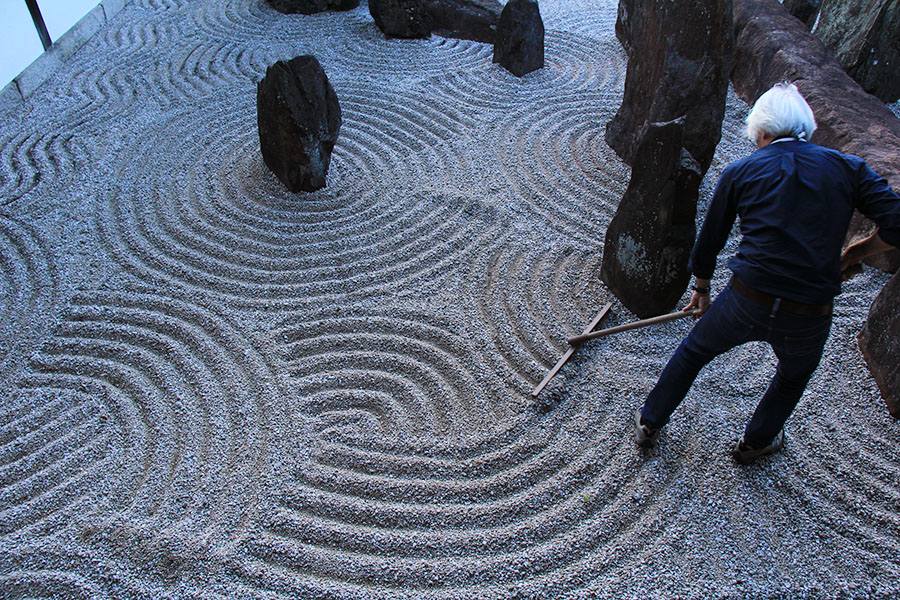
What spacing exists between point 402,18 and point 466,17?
2.20 ft

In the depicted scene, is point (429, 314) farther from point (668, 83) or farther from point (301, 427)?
point (668, 83)

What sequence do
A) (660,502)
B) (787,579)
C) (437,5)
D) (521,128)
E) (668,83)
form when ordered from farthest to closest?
1. (437,5)
2. (521,128)
3. (668,83)
4. (660,502)
5. (787,579)

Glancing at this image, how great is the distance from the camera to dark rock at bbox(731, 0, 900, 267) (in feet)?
12.9

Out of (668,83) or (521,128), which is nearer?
(668,83)

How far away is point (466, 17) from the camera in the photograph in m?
6.63

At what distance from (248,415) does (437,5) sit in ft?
17.2

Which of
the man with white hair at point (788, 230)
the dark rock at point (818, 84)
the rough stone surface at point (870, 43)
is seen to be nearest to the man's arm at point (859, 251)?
the man with white hair at point (788, 230)

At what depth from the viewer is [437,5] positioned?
6.67 m

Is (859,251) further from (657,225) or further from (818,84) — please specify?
(818,84)

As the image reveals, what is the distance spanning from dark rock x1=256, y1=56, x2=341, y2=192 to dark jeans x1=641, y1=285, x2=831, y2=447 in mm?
2799

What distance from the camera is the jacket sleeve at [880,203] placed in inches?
83.4

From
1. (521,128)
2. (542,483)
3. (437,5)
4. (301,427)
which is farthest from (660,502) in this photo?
(437,5)

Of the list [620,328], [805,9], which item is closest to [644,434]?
[620,328]

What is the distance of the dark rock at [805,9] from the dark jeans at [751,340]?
207 inches
